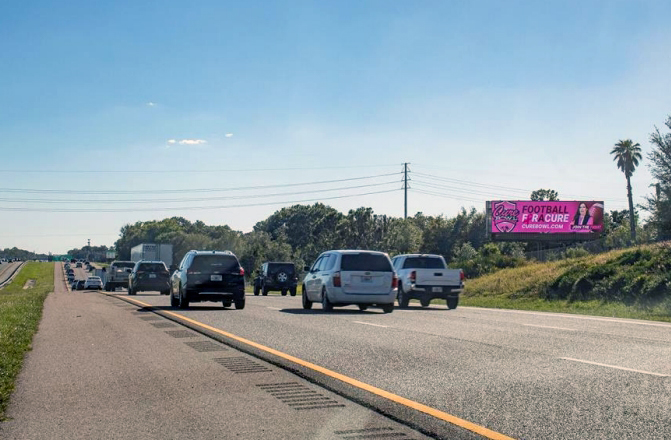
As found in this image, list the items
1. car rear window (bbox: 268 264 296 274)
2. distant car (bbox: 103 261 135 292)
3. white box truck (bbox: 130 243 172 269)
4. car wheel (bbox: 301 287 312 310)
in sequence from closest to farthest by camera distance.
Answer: car wheel (bbox: 301 287 312 310) → car rear window (bbox: 268 264 296 274) → distant car (bbox: 103 261 135 292) → white box truck (bbox: 130 243 172 269)

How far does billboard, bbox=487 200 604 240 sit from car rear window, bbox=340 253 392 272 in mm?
48408

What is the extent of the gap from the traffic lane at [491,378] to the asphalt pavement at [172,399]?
0.93m

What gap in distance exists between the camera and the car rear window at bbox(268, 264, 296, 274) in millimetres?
43438

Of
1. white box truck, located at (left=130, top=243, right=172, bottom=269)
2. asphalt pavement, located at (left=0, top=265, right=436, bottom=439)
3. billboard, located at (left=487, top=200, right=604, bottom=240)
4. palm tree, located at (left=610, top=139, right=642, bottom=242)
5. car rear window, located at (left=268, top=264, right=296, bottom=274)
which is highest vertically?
palm tree, located at (left=610, top=139, right=642, bottom=242)

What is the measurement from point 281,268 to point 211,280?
66.8 ft

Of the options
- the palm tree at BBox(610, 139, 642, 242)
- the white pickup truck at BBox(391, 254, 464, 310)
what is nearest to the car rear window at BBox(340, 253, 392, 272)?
the white pickup truck at BBox(391, 254, 464, 310)

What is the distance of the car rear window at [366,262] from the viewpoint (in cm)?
2188

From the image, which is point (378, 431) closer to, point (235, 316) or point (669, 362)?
point (669, 362)

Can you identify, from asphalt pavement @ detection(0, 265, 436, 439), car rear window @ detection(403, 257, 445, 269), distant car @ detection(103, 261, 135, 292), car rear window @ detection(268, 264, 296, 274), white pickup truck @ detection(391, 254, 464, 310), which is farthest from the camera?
distant car @ detection(103, 261, 135, 292)

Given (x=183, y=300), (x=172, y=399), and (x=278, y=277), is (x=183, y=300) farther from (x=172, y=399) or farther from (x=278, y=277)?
(x=278, y=277)

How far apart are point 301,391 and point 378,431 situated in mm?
2032

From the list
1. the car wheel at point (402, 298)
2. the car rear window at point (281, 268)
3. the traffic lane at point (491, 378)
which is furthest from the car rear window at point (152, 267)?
the traffic lane at point (491, 378)

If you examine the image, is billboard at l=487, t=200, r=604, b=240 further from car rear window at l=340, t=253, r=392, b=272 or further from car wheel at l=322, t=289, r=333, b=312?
car wheel at l=322, t=289, r=333, b=312

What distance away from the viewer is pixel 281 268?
4359 centimetres
